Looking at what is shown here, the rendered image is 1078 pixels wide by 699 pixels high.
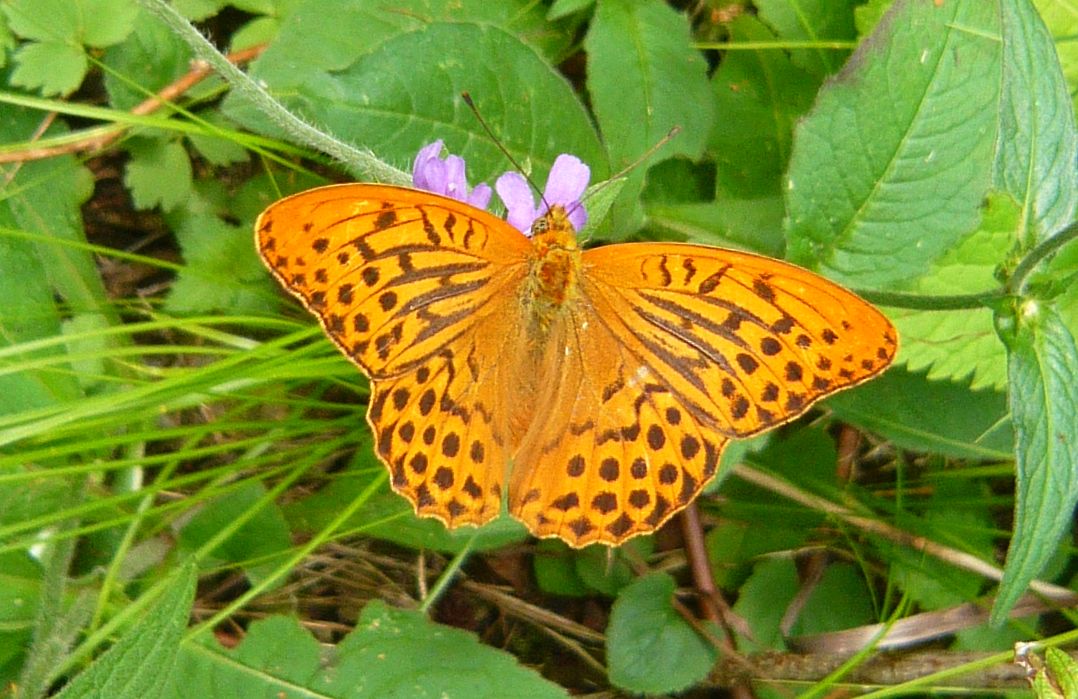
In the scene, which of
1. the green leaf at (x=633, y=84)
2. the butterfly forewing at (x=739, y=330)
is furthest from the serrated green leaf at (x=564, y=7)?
the butterfly forewing at (x=739, y=330)

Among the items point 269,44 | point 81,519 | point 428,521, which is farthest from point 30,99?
point 428,521

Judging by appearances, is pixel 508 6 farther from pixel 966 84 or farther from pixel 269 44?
pixel 966 84

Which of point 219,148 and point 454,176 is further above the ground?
point 454,176

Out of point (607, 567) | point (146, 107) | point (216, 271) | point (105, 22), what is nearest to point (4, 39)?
point (105, 22)

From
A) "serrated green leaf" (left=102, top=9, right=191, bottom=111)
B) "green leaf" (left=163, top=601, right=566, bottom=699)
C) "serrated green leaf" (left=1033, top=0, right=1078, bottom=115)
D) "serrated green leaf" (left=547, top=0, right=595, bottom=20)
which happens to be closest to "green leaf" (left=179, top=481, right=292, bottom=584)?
"green leaf" (left=163, top=601, right=566, bottom=699)

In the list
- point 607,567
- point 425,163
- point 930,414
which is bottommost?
point 607,567

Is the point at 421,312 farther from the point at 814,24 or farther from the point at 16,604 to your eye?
the point at 814,24
